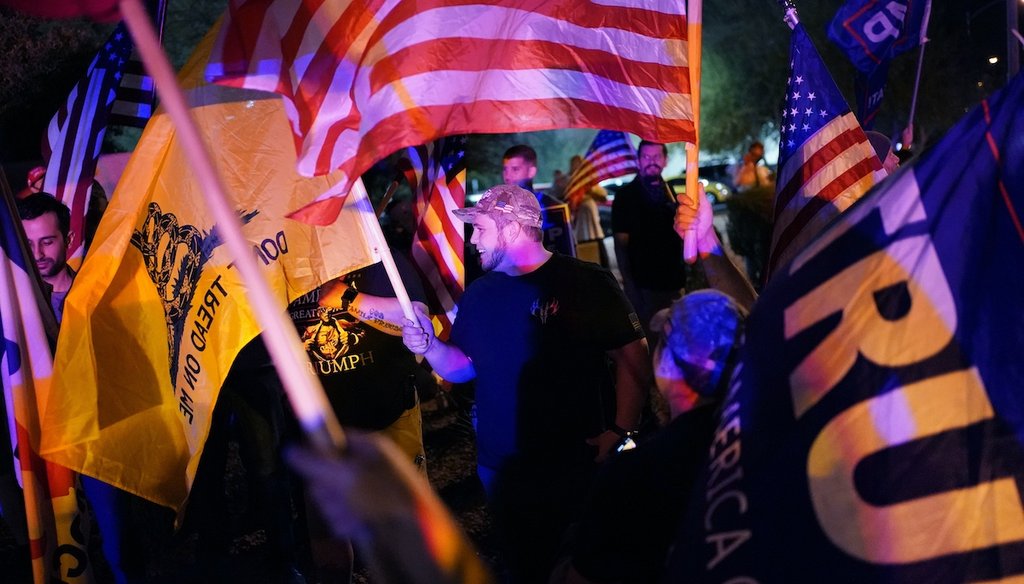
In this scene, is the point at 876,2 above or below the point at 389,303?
above

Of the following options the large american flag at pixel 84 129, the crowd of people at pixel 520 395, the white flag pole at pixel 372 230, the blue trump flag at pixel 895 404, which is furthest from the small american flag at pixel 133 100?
the blue trump flag at pixel 895 404

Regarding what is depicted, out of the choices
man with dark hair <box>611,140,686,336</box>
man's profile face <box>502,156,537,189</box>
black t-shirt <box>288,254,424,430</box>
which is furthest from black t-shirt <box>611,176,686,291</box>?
black t-shirt <box>288,254,424,430</box>

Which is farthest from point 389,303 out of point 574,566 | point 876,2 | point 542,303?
point 876,2

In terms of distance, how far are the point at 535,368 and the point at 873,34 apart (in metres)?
4.95

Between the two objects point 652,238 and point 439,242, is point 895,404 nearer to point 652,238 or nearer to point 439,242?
point 439,242

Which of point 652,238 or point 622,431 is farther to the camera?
point 652,238

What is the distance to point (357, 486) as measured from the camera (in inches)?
64.5

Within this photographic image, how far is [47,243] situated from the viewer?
4.76 meters

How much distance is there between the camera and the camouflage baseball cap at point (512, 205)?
149 inches

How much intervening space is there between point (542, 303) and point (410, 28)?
123cm

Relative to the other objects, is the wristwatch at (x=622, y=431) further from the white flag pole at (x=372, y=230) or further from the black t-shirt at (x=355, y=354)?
the black t-shirt at (x=355, y=354)

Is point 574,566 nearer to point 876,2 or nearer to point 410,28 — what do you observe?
point 410,28

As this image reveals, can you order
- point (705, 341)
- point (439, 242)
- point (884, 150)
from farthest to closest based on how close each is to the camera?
point (884, 150) < point (439, 242) < point (705, 341)

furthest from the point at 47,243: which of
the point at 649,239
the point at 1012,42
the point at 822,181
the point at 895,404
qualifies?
the point at 1012,42
